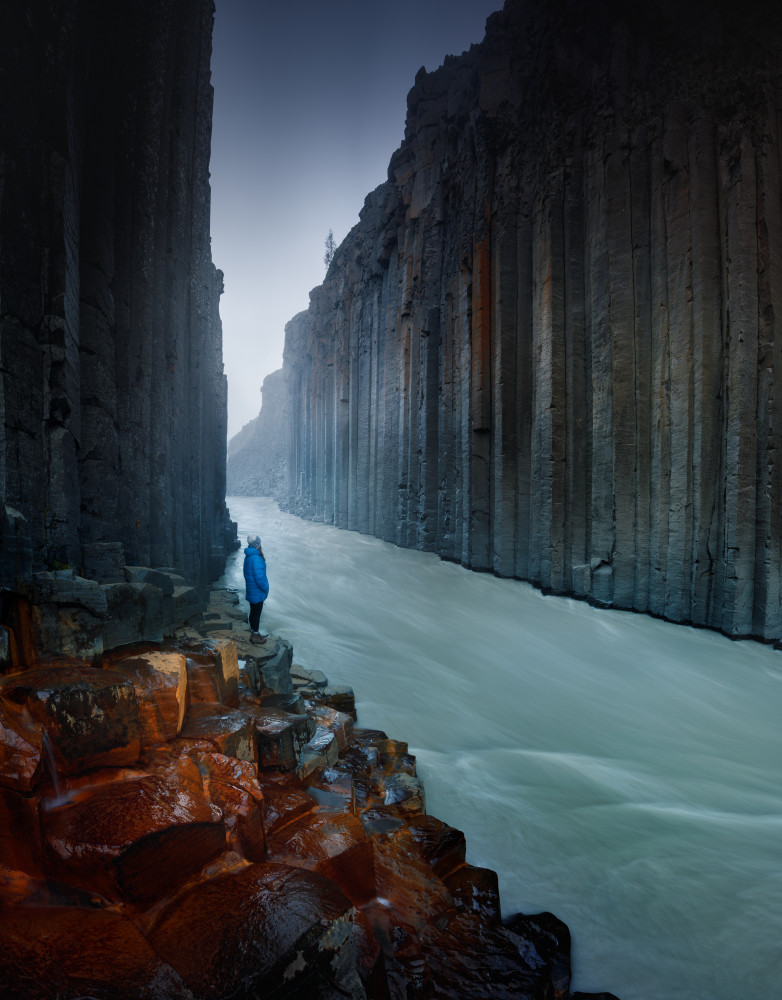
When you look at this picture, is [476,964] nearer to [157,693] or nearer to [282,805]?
[282,805]

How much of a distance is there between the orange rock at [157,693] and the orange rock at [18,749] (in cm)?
42

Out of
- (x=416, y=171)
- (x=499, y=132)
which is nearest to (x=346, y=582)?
(x=499, y=132)

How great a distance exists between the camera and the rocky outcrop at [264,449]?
4772cm

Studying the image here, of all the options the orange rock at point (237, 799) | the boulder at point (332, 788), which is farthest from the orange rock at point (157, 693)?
the boulder at point (332, 788)

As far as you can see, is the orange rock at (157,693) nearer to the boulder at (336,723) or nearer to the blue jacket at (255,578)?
the boulder at (336,723)

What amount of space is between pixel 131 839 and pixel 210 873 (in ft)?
1.11

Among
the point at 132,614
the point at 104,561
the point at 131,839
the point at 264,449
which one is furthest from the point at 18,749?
the point at 264,449

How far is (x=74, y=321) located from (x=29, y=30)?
6.02 feet

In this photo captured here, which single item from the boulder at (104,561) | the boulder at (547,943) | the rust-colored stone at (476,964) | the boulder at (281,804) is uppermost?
the boulder at (104,561)

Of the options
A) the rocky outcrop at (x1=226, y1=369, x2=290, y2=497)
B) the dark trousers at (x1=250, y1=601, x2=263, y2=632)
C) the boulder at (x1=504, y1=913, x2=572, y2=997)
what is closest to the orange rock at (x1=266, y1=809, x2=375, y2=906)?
the boulder at (x1=504, y1=913, x2=572, y2=997)

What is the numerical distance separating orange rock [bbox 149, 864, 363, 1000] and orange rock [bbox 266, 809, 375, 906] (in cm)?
36

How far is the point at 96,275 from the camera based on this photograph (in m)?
3.74

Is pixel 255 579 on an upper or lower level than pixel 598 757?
upper

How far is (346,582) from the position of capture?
10.1m
